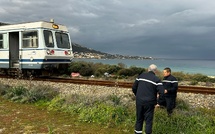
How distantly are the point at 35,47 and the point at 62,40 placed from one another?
6.43 ft

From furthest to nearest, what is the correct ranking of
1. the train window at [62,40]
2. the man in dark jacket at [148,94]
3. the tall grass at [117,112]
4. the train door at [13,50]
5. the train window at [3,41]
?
the train door at [13,50], the train window at [3,41], the train window at [62,40], the tall grass at [117,112], the man in dark jacket at [148,94]

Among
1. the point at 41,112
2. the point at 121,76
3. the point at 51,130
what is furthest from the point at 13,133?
the point at 121,76

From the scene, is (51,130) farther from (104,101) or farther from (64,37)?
(64,37)

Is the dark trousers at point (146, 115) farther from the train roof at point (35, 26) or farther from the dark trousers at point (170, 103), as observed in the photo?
the train roof at point (35, 26)

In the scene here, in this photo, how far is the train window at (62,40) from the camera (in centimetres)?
1739

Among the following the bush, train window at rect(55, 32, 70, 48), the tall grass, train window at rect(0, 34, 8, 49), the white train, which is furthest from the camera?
train window at rect(0, 34, 8, 49)

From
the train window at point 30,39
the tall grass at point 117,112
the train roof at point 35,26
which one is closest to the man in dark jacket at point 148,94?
the tall grass at point 117,112

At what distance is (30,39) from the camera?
16562mm

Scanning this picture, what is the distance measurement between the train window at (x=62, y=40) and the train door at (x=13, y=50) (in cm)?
280

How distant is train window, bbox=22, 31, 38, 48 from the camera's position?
16.4 meters

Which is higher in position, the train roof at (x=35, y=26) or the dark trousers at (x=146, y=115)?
the train roof at (x=35, y=26)

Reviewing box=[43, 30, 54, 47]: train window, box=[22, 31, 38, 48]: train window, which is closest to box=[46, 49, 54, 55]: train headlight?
box=[43, 30, 54, 47]: train window

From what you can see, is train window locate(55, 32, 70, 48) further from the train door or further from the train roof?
the train door

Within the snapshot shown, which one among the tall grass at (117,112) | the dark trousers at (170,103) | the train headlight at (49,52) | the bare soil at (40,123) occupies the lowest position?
the bare soil at (40,123)
